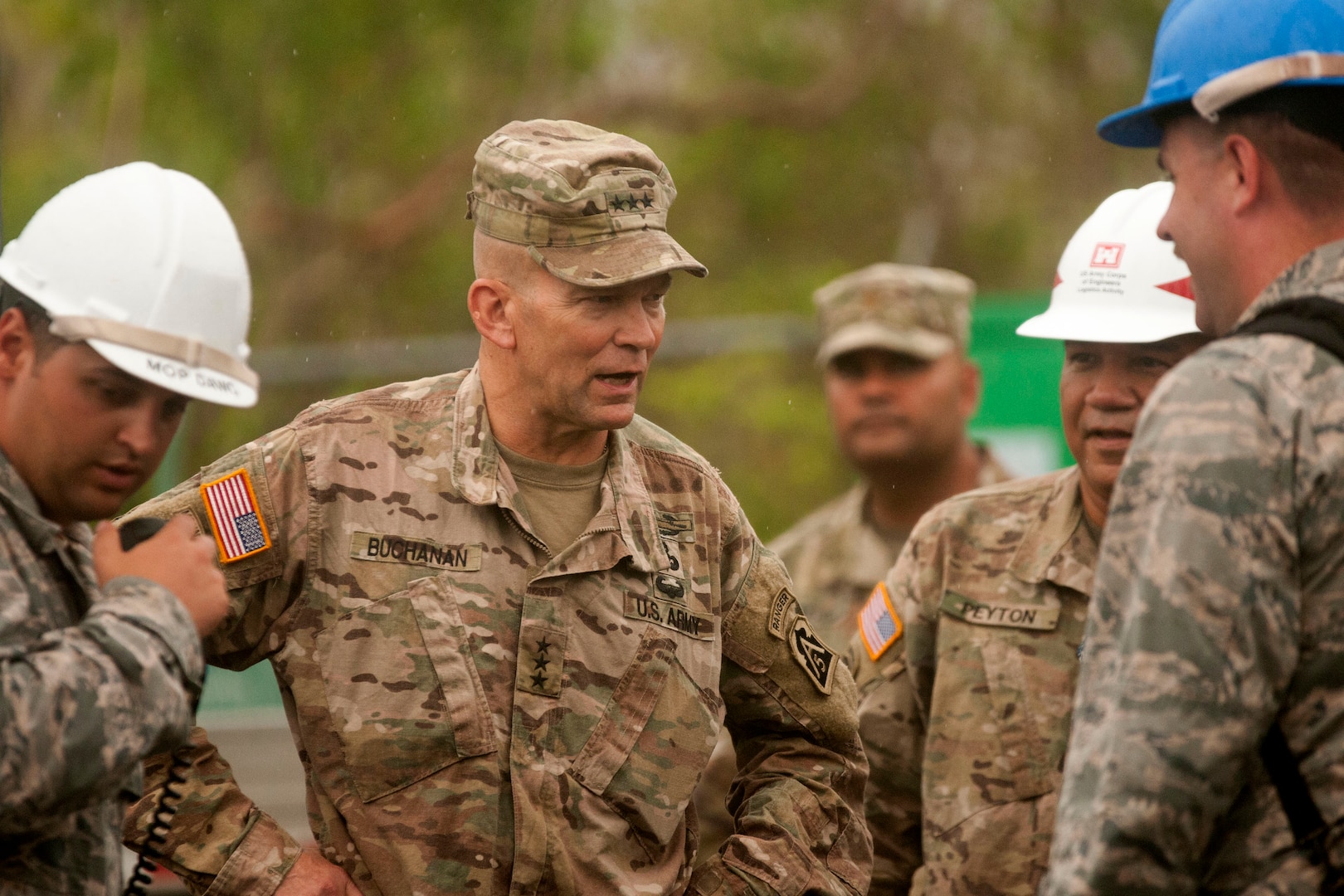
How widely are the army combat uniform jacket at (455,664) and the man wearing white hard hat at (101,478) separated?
0.50m

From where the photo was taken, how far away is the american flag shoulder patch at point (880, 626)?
13.6ft

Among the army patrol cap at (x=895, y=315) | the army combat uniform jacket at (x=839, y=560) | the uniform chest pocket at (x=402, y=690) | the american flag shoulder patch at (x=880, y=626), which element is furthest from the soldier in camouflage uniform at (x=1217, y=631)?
the army patrol cap at (x=895, y=315)

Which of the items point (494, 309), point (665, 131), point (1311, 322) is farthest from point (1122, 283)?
point (665, 131)

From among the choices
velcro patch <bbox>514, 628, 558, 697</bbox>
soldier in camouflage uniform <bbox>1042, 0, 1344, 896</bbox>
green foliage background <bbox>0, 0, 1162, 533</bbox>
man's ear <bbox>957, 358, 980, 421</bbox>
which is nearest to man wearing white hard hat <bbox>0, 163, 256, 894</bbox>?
velcro patch <bbox>514, 628, 558, 697</bbox>

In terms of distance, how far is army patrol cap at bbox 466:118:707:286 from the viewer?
3340 mm

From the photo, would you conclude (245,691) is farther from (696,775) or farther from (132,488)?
(132,488)

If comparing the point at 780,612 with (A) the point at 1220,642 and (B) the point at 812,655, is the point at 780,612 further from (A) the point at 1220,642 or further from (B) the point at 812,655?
(A) the point at 1220,642

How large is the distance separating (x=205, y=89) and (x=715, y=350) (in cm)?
753

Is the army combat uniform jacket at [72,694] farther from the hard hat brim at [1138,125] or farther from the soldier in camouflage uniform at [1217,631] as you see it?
the hard hat brim at [1138,125]

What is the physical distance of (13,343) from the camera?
101 inches

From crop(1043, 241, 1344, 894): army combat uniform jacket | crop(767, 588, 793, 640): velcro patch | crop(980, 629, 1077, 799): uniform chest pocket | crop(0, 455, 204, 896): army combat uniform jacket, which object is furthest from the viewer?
crop(980, 629, 1077, 799): uniform chest pocket

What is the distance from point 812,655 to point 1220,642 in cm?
162

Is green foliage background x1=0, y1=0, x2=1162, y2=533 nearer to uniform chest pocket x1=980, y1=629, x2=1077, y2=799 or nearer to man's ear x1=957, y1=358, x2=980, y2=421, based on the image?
man's ear x1=957, y1=358, x2=980, y2=421

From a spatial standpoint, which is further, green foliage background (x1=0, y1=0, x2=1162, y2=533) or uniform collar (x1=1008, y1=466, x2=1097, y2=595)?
green foliage background (x1=0, y1=0, x2=1162, y2=533)
